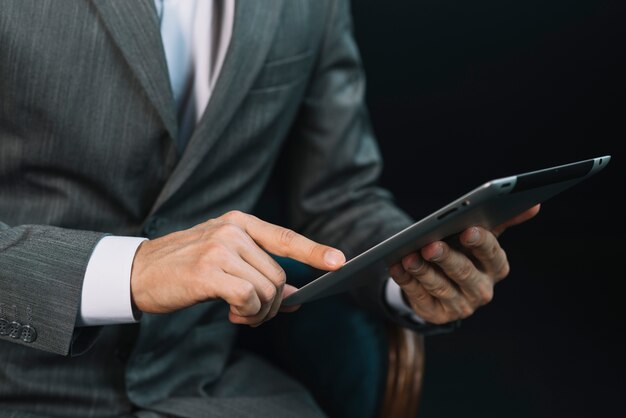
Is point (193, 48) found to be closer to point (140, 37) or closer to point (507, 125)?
point (140, 37)

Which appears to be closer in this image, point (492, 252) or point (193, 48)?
point (492, 252)

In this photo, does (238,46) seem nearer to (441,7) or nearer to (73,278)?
(73,278)

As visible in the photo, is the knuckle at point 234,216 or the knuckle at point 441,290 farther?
the knuckle at point 441,290

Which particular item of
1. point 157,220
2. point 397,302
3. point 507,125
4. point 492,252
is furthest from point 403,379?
point 507,125

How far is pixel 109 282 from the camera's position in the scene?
1.17 meters

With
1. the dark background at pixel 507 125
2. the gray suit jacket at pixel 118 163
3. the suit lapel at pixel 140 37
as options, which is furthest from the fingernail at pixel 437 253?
the dark background at pixel 507 125

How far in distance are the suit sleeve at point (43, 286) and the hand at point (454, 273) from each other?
43 cm

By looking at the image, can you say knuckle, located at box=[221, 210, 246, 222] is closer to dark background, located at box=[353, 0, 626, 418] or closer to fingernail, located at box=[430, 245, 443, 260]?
fingernail, located at box=[430, 245, 443, 260]

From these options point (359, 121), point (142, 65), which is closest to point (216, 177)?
point (142, 65)

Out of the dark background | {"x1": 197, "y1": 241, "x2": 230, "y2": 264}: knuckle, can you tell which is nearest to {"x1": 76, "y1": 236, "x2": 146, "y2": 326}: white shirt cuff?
{"x1": 197, "y1": 241, "x2": 230, "y2": 264}: knuckle

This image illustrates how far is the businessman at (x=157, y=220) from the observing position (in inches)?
45.9

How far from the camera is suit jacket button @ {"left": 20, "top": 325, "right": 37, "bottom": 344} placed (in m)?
1.20

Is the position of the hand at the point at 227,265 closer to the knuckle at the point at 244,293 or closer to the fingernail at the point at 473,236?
the knuckle at the point at 244,293

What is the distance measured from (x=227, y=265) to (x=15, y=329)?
32 cm
